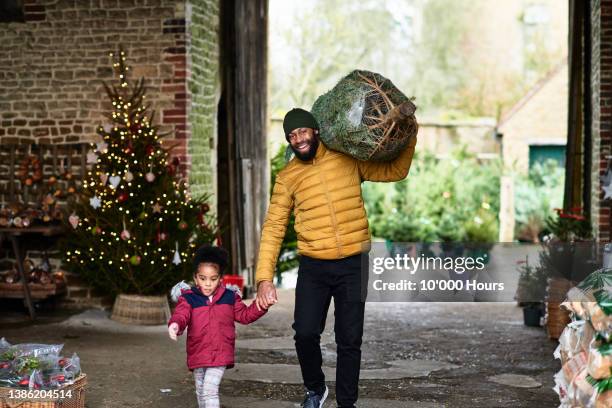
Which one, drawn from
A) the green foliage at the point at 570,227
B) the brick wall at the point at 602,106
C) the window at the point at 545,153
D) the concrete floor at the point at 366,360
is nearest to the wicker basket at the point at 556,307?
the concrete floor at the point at 366,360

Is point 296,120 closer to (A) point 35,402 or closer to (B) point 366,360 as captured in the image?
(A) point 35,402

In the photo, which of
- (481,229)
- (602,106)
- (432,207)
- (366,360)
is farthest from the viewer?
(432,207)

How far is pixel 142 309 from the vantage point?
33.2ft

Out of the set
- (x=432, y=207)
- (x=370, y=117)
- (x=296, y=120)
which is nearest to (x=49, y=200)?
(x=296, y=120)

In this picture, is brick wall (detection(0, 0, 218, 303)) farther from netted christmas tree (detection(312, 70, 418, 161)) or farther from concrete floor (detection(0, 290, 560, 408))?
netted christmas tree (detection(312, 70, 418, 161))

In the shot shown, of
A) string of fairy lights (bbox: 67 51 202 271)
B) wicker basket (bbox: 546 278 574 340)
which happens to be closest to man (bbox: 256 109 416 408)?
wicker basket (bbox: 546 278 574 340)

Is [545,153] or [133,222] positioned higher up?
[545,153]

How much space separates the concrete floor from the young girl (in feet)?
3.70

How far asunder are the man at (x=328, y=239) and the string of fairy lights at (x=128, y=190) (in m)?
3.88

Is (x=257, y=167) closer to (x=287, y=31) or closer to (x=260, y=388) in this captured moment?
(x=260, y=388)

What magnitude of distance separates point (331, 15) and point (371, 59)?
10.9ft

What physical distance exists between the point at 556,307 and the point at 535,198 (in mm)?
12929

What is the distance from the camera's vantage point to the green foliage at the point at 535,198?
21.7 metres

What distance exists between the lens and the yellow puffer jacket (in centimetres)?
600
